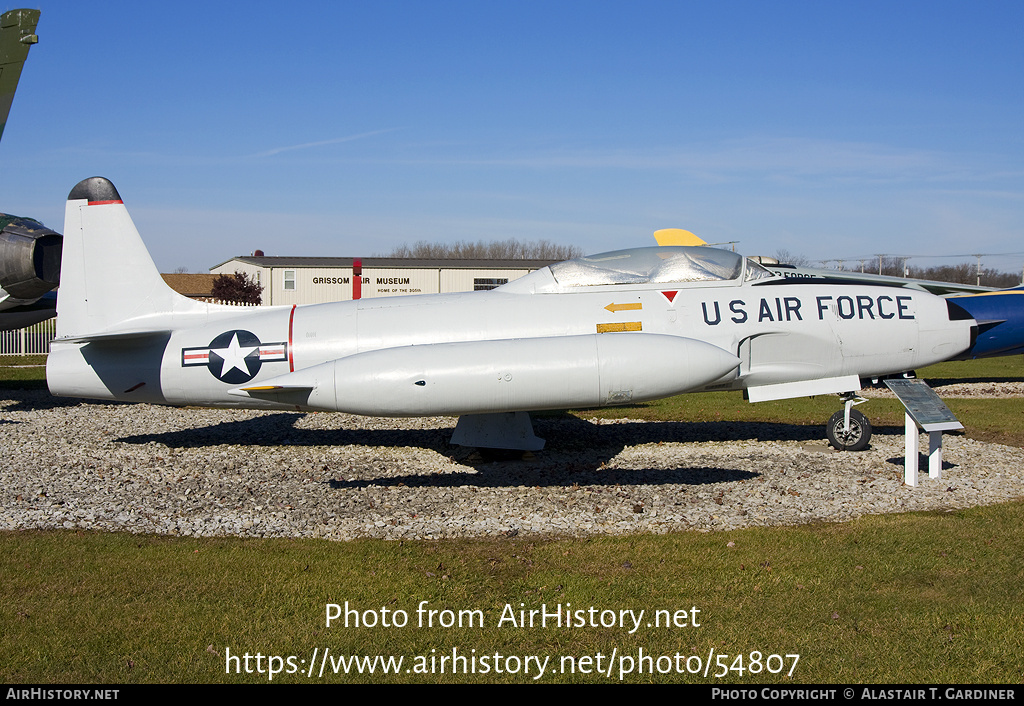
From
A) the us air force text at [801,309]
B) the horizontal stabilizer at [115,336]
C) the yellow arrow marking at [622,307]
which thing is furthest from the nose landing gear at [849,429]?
the horizontal stabilizer at [115,336]

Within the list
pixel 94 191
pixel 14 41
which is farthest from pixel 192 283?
pixel 14 41

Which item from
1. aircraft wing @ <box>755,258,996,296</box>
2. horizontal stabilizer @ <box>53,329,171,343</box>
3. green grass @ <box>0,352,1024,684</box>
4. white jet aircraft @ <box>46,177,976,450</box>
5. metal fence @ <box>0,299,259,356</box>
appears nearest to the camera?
green grass @ <box>0,352,1024,684</box>

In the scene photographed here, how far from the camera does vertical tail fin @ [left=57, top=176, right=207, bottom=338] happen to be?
977 centimetres

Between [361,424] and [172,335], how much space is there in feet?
14.0

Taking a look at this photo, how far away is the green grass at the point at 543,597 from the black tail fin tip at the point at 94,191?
477 cm

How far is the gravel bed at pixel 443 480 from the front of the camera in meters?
7.44

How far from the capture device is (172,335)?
9609 millimetres

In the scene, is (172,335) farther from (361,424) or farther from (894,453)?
(894,453)

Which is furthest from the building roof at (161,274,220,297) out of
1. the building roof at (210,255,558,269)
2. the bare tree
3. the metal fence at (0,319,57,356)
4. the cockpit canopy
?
the cockpit canopy

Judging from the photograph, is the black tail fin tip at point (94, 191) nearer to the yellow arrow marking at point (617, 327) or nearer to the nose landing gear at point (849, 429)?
the yellow arrow marking at point (617, 327)

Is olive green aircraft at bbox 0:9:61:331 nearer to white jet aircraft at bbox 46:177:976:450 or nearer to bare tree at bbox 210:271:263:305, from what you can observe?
white jet aircraft at bbox 46:177:976:450

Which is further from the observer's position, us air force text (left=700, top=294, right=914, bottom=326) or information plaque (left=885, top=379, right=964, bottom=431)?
us air force text (left=700, top=294, right=914, bottom=326)

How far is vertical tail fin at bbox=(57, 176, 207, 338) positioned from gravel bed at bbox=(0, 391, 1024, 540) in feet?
6.55
